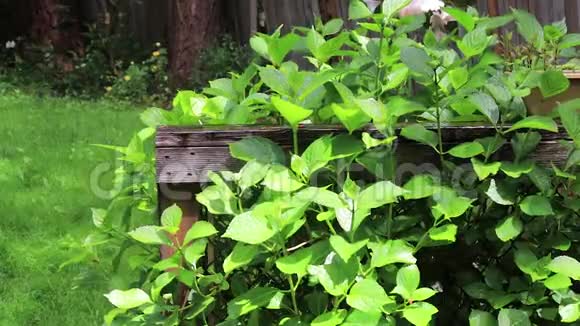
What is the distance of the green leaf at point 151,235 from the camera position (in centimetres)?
148

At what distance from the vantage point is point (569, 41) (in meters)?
1.64

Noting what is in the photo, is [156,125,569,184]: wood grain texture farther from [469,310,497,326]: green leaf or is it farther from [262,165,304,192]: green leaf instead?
[469,310,497,326]: green leaf

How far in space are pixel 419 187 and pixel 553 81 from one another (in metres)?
0.30

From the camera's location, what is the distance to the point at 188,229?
5.11 ft

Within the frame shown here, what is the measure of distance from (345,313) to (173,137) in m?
0.44

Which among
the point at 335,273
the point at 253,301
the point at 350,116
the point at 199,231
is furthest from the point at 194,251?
the point at 350,116

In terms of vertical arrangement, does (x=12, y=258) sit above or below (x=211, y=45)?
below

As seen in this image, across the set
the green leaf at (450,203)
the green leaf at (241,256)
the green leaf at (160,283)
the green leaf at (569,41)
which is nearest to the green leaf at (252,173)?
the green leaf at (241,256)

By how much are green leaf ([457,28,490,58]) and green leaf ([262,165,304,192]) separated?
40cm

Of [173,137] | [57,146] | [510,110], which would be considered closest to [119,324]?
[173,137]

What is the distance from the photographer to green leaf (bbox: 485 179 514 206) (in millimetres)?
1475

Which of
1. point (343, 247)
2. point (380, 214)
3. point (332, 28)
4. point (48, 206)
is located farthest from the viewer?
point (48, 206)

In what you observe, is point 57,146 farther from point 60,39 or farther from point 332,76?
point 60,39

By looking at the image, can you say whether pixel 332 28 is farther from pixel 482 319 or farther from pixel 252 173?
pixel 482 319
